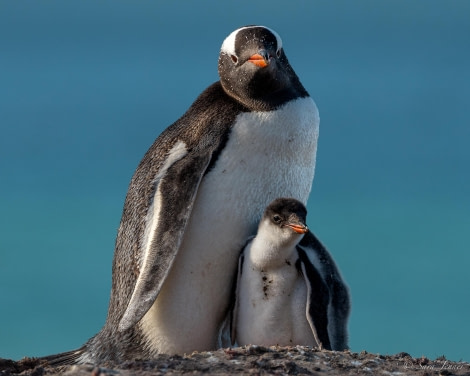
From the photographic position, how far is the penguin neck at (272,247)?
4.70 m

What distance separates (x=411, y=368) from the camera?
4.16 m

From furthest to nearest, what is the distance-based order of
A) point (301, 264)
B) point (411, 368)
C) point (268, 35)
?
point (268, 35), point (301, 264), point (411, 368)

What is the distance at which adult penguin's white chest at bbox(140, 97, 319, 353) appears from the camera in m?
4.97

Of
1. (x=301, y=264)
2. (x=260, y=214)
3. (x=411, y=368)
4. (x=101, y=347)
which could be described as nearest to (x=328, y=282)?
(x=301, y=264)

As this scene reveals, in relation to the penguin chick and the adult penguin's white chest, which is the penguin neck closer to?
the penguin chick

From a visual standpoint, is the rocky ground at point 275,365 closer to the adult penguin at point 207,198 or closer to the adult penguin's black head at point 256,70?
the adult penguin at point 207,198

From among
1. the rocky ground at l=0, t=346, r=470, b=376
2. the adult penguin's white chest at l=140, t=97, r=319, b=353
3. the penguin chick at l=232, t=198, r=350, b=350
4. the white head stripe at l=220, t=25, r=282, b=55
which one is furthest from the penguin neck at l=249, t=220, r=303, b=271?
the white head stripe at l=220, t=25, r=282, b=55

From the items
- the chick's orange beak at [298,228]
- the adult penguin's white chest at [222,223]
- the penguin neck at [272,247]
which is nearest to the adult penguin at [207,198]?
the adult penguin's white chest at [222,223]

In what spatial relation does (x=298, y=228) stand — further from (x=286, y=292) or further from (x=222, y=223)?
(x=222, y=223)

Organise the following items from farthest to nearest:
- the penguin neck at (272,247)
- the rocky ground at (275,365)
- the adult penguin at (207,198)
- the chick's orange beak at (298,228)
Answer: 1. the adult penguin at (207,198)
2. the penguin neck at (272,247)
3. the chick's orange beak at (298,228)
4. the rocky ground at (275,365)

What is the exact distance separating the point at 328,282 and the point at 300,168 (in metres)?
0.65

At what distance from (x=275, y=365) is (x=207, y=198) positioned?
1288 mm

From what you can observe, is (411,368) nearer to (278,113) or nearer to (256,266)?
(256,266)

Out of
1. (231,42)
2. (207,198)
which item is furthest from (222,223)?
(231,42)
